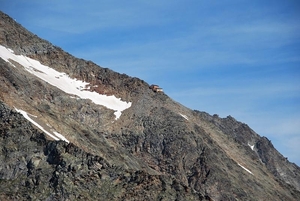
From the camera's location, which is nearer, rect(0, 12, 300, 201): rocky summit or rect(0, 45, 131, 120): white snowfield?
rect(0, 12, 300, 201): rocky summit

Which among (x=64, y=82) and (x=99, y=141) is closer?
(x=99, y=141)

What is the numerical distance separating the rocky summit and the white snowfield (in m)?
0.25

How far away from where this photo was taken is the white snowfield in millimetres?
111500

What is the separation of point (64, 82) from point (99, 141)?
25690 millimetres

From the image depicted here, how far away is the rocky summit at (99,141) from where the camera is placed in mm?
67812

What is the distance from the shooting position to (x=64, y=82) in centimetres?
11469

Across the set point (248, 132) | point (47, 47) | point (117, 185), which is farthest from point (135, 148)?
point (248, 132)

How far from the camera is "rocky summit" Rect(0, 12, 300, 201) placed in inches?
2670

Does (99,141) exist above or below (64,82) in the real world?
below

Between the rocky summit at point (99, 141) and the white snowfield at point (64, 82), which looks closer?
the rocky summit at point (99, 141)

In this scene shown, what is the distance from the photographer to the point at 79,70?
400 ft

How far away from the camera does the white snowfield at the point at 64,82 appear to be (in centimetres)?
11150

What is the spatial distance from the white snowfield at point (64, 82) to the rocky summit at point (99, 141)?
0.84 ft

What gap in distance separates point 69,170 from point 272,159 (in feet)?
387
